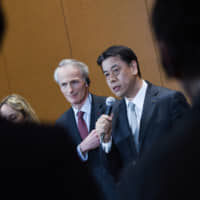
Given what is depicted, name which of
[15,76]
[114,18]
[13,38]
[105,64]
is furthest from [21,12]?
[105,64]

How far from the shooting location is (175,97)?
2211 millimetres

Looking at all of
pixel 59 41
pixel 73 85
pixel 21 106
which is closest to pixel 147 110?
pixel 73 85

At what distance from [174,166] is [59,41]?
4.09 metres

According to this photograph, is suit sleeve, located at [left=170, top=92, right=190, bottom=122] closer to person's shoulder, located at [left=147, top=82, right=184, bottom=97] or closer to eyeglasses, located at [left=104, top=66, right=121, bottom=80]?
person's shoulder, located at [left=147, top=82, right=184, bottom=97]

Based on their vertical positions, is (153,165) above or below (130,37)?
below

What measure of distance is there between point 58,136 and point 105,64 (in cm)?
209

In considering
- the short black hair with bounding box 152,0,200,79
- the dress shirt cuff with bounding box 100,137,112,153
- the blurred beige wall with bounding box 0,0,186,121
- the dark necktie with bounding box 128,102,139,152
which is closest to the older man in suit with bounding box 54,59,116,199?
the dress shirt cuff with bounding box 100,137,112,153

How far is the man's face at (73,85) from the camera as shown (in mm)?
2785

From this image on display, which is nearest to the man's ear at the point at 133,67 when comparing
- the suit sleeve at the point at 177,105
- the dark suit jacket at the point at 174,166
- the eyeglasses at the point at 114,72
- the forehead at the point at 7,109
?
the eyeglasses at the point at 114,72

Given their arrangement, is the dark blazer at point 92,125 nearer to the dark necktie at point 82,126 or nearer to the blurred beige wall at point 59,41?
A: the dark necktie at point 82,126

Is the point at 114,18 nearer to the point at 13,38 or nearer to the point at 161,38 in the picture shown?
the point at 13,38

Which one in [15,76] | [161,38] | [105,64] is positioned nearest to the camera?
[161,38]

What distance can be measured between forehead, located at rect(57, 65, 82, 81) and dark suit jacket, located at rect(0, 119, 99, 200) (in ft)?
7.46

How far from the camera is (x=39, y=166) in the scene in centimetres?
56
